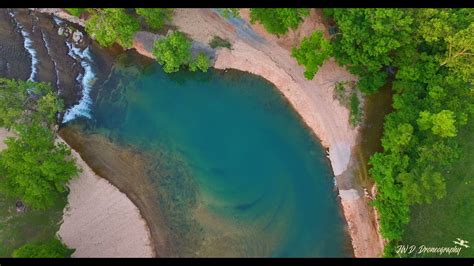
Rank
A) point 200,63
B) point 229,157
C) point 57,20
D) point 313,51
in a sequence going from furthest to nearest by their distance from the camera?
1. point 57,20
2. point 229,157
3. point 200,63
4. point 313,51

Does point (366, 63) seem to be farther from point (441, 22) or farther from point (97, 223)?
point (97, 223)

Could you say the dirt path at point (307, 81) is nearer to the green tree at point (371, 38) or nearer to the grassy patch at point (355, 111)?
the grassy patch at point (355, 111)

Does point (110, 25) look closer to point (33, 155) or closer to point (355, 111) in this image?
point (33, 155)

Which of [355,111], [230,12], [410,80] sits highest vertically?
[410,80]

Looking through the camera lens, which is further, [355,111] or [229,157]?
[229,157]

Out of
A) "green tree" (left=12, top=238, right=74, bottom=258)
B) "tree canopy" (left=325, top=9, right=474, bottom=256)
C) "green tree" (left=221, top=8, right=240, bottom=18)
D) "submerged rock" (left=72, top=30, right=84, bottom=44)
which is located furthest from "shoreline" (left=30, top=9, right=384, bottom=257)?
"green tree" (left=12, top=238, right=74, bottom=258)

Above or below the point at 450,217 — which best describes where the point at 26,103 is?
below

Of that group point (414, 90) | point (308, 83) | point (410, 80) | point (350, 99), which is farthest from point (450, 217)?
point (308, 83)

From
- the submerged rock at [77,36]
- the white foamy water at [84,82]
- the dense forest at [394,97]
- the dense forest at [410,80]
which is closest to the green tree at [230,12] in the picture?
the dense forest at [394,97]
